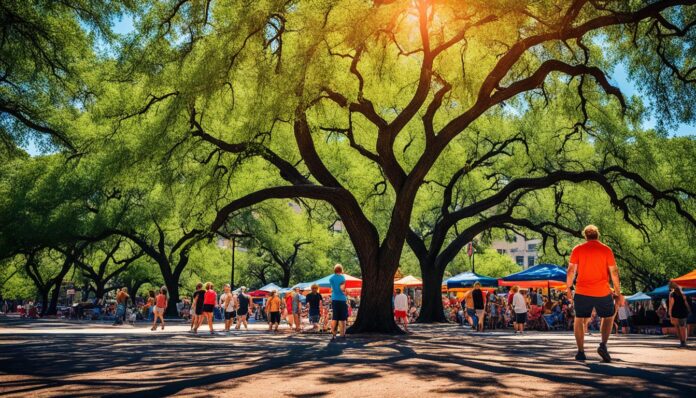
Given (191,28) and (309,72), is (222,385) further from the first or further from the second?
(191,28)

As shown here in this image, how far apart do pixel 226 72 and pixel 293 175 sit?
191 inches

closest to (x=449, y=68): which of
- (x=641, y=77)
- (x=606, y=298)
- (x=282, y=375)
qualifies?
(x=641, y=77)

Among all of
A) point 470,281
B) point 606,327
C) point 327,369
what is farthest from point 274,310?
point 606,327

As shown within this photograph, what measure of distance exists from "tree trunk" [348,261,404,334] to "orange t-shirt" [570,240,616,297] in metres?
9.16

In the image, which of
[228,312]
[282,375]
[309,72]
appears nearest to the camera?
[282,375]

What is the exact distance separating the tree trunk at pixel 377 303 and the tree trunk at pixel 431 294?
10802 mm

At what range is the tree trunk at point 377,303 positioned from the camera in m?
18.2

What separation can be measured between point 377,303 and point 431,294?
37.3ft

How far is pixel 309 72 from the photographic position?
49.4ft

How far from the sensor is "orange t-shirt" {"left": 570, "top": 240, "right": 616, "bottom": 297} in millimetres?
9414

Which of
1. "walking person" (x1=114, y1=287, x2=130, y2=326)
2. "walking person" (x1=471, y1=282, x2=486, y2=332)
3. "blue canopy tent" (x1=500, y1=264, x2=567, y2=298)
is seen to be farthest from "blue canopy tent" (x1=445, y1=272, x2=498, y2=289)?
"walking person" (x1=114, y1=287, x2=130, y2=326)

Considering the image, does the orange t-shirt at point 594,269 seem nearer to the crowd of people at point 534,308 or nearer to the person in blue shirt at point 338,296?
the crowd of people at point 534,308

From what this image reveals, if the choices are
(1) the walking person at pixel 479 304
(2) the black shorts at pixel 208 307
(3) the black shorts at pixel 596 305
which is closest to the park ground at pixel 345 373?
(3) the black shorts at pixel 596 305

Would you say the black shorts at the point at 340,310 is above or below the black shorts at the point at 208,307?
below
